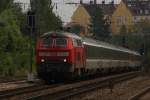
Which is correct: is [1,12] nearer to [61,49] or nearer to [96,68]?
[96,68]

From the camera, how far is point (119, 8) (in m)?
137

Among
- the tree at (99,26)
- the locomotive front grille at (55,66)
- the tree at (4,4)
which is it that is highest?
the tree at (4,4)

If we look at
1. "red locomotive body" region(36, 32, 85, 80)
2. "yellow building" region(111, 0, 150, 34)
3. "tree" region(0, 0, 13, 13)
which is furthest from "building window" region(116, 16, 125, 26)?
"red locomotive body" region(36, 32, 85, 80)

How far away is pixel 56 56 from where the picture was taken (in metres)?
34.4

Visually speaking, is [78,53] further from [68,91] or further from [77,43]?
[68,91]

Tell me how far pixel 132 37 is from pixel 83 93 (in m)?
79.5

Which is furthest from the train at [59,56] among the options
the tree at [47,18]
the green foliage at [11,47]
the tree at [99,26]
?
the tree at [99,26]

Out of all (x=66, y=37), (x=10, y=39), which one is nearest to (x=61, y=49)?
(x=66, y=37)

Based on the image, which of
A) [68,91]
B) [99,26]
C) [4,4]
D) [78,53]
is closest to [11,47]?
[4,4]

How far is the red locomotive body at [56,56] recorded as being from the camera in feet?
113

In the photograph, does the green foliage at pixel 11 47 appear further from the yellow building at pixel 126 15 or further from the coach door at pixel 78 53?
the yellow building at pixel 126 15

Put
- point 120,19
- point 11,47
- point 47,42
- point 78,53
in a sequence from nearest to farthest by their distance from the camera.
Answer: point 47,42
point 78,53
point 11,47
point 120,19

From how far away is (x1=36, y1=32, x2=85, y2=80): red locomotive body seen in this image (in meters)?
34.3

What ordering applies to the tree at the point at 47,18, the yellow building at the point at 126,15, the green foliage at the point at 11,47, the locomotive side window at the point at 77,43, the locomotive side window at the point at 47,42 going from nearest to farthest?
the locomotive side window at the point at 47,42, the locomotive side window at the point at 77,43, the green foliage at the point at 11,47, the tree at the point at 47,18, the yellow building at the point at 126,15
